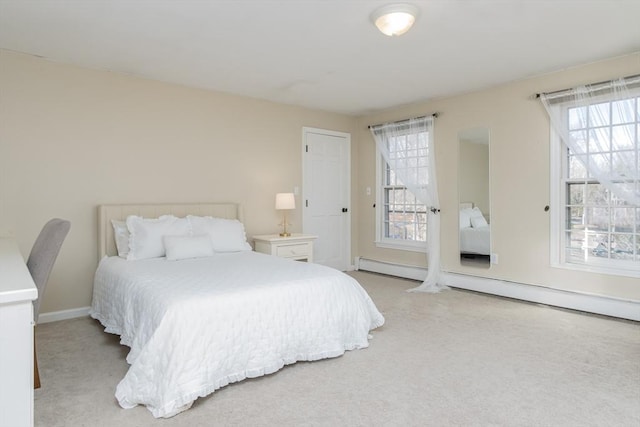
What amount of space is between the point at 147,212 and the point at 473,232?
3.70 m

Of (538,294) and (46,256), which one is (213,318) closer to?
(46,256)

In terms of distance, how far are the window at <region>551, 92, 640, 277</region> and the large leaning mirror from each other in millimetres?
745

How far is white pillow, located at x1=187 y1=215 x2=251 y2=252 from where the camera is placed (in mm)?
3920

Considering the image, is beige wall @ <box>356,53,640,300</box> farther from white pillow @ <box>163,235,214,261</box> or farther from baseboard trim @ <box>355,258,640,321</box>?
white pillow @ <box>163,235,214,261</box>

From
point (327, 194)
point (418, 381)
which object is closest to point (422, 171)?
point (327, 194)

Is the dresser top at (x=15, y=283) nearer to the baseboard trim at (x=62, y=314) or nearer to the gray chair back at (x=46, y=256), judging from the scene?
the gray chair back at (x=46, y=256)

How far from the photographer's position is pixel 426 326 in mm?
3396

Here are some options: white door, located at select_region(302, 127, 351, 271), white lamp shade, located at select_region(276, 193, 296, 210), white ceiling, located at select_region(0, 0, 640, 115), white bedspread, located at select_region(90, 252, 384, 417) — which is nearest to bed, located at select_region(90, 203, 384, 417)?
white bedspread, located at select_region(90, 252, 384, 417)

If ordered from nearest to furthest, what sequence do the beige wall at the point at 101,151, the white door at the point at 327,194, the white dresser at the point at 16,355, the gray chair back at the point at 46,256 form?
the white dresser at the point at 16,355
the gray chair back at the point at 46,256
the beige wall at the point at 101,151
the white door at the point at 327,194

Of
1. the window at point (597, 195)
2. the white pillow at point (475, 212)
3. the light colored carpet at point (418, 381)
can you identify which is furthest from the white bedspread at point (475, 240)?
the light colored carpet at point (418, 381)

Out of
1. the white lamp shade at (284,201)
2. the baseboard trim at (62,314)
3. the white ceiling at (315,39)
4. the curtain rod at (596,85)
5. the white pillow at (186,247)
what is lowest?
the baseboard trim at (62,314)

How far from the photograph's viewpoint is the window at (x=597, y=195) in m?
3.51

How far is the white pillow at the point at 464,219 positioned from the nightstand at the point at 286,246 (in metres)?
1.87

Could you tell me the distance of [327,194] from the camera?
5.74 metres
